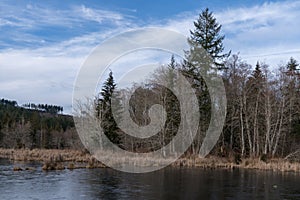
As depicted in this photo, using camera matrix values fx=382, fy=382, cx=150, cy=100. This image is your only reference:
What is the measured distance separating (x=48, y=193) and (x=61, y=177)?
6391 millimetres

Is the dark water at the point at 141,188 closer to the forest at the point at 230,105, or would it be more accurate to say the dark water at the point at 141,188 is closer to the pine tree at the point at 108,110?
the forest at the point at 230,105

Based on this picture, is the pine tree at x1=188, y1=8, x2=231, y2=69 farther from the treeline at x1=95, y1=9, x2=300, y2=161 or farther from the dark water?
the dark water

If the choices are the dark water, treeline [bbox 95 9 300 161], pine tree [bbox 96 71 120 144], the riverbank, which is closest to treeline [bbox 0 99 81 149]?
pine tree [bbox 96 71 120 144]

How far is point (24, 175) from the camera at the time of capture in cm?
2300

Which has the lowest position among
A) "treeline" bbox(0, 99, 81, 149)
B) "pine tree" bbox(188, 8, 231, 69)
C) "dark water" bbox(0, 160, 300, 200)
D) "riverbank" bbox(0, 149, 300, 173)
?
"dark water" bbox(0, 160, 300, 200)

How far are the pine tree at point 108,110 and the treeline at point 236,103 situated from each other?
128 mm

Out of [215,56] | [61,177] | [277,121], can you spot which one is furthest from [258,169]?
[61,177]

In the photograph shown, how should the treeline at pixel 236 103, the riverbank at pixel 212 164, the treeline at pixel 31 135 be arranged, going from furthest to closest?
the treeline at pixel 31 135 → the treeline at pixel 236 103 → the riverbank at pixel 212 164

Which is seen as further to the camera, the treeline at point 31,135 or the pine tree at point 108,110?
the treeline at point 31,135

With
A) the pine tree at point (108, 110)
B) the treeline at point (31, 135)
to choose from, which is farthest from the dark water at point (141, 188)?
the treeline at point (31, 135)

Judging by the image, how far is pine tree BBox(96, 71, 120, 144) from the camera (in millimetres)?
44562

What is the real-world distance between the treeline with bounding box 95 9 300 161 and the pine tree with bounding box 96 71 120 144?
0.13 m

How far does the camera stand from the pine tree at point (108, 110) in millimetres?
44562

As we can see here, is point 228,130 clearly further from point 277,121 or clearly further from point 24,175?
point 24,175
